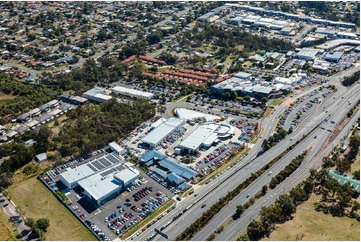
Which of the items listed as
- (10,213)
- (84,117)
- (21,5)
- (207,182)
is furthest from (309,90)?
(21,5)

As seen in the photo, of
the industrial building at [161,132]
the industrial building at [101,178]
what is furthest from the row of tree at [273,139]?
the industrial building at [101,178]

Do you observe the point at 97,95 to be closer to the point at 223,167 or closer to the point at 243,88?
the point at 243,88

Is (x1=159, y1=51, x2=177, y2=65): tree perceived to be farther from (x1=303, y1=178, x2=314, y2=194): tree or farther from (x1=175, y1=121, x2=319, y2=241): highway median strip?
(x1=303, y1=178, x2=314, y2=194): tree

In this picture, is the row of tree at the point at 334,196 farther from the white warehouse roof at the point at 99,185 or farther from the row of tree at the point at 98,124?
the row of tree at the point at 98,124

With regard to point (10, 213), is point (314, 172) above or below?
above

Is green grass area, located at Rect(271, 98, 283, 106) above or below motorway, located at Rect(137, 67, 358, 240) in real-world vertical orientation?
above

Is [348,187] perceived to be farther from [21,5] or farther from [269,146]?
[21,5]

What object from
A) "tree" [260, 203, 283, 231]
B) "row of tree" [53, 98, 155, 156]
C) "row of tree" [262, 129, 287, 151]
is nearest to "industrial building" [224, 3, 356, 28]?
"row of tree" [262, 129, 287, 151]
